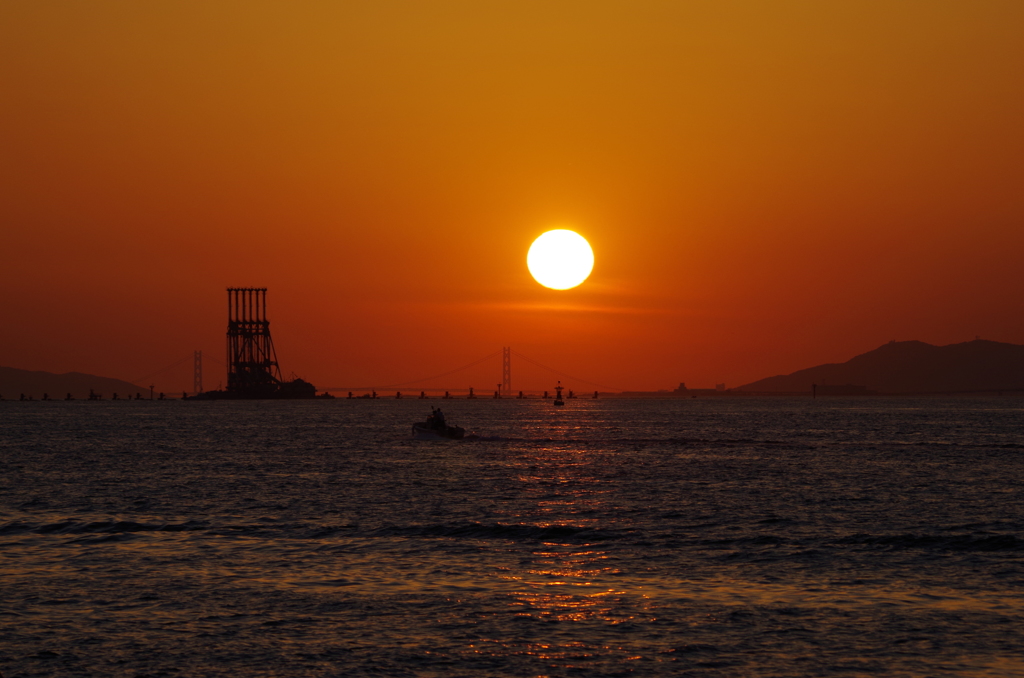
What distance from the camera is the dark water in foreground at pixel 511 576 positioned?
21703 mm

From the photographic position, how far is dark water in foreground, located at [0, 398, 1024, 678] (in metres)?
21.7

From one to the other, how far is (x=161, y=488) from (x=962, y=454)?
70456 mm

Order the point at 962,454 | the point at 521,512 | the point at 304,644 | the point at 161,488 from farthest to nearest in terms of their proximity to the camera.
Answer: the point at 962,454, the point at 161,488, the point at 521,512, the point at 304,644

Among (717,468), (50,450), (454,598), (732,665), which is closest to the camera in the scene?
(732,665)

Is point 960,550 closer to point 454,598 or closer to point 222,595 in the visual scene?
point 454,598

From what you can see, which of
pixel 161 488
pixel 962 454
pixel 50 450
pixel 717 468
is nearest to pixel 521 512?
pixel 161 488

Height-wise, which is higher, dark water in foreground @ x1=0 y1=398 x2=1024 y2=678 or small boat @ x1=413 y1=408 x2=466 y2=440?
small boat @ x1=413 y1=408 x2=466 y2=440

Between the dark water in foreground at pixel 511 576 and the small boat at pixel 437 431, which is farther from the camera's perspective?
the small boat at pixel 437 431

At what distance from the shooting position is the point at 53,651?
72.4 feet

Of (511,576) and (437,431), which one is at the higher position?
(437,431)

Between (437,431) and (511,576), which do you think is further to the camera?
(437,431)

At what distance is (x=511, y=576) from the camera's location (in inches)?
1212

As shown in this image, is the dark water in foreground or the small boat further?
the small boat

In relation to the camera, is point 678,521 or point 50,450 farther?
point 50,450
